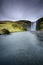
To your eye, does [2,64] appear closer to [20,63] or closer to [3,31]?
[20,63]

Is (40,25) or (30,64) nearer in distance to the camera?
(30,64)

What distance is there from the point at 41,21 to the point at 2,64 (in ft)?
258

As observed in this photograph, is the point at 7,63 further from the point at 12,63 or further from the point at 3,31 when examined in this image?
the point at 3,31

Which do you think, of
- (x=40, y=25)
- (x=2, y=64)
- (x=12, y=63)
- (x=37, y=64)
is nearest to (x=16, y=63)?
(x=12, y=63)

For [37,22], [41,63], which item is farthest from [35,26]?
[41,63]

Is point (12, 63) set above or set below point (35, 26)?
above

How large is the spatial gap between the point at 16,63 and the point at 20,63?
11.0 inches

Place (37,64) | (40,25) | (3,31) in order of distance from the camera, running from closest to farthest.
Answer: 1. (37,64)
2. (3,31)
3. (40,25)

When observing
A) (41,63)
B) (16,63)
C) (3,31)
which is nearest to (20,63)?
(16,63)

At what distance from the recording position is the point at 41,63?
700 centimetres

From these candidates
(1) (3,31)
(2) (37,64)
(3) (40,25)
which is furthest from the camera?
(3) (40,25)

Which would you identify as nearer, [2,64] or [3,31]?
[2,64]

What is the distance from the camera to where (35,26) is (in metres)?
86.4

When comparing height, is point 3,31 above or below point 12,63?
below
